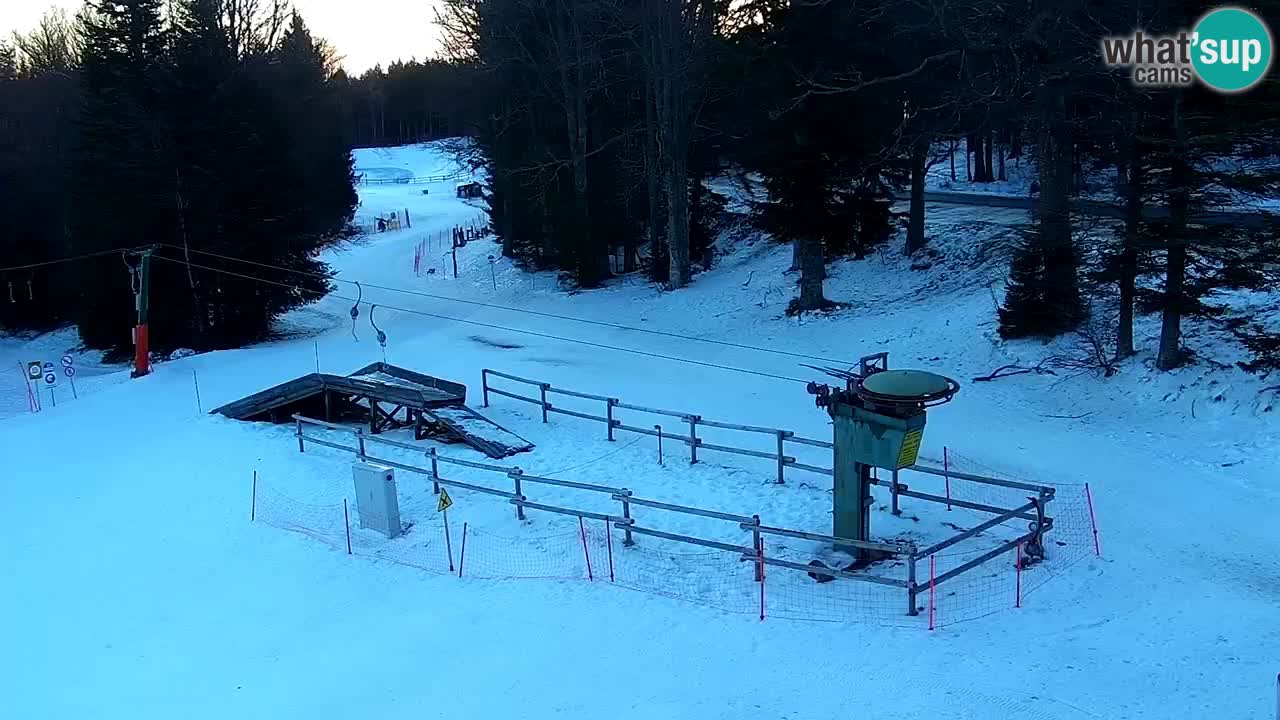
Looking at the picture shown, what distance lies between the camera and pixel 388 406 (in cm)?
2355

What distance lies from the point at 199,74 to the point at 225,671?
90.8 feet

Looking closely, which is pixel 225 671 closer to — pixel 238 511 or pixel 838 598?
pixel 238 511

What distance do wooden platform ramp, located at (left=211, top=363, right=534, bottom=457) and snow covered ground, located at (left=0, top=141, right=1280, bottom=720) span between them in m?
0.75

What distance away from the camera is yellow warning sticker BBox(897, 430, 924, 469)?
11453mm

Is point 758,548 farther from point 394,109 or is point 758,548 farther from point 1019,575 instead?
point 394,109

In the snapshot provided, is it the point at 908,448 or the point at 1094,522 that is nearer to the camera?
the point at 908,448

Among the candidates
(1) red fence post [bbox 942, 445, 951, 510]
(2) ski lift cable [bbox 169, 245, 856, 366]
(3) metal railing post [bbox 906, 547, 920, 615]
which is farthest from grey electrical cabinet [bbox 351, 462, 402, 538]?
(2) ski lift cable [bbox 169, 245, 856, 366]

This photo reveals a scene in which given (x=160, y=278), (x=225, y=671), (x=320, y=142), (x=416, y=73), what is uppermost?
(x=416, y=73)

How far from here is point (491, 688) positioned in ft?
33.0

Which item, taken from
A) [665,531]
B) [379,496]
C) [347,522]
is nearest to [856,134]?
[665,531]

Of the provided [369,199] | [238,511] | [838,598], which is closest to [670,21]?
[238,511]

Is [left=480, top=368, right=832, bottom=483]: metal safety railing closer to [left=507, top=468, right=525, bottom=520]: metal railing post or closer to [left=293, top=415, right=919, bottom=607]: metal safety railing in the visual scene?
[left=293, top=415, right=919, bottom=607]: metal safety railing

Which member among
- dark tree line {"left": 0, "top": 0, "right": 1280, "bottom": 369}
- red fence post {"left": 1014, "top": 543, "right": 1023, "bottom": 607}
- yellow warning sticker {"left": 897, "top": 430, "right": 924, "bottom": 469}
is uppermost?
dark tree line {"left": 0, "top": 0, "right": 1280, "bottom": 369}
